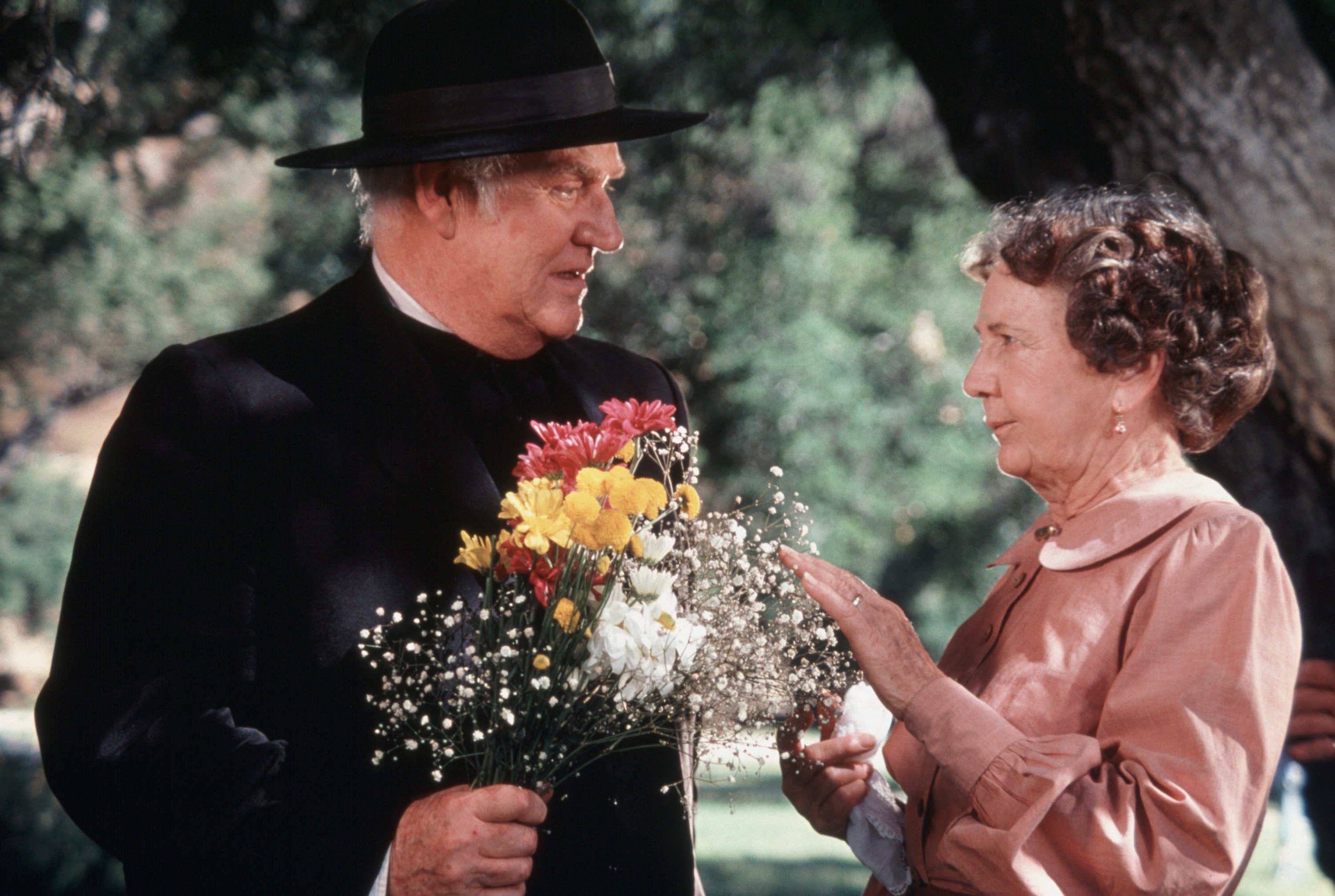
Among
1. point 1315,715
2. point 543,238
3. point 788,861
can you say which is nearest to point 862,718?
point 1315,715

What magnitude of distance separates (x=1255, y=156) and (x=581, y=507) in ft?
8.35

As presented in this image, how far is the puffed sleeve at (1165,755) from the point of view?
6.81 feet

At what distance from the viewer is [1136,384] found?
8.05 feet

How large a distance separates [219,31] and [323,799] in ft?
13.7

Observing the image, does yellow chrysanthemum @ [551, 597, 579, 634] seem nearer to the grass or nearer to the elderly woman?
the elderly woman

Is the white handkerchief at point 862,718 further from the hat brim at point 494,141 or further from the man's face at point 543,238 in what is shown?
the hat brim at point 494,141

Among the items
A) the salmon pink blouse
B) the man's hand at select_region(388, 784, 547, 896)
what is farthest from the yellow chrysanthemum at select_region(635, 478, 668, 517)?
the salmon pink blouse

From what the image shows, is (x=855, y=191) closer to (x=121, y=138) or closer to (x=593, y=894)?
(x=121, y=138)

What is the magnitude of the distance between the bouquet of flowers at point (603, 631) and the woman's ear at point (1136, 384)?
2.27 ft

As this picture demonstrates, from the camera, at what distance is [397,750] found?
8.17 ft

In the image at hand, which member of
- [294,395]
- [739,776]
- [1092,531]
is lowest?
[739,776]

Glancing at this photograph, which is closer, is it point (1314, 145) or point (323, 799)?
point (323, 799)

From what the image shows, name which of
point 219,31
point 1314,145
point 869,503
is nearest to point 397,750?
point 1314,145

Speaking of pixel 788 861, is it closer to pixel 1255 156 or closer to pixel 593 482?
pixel 1255 156
